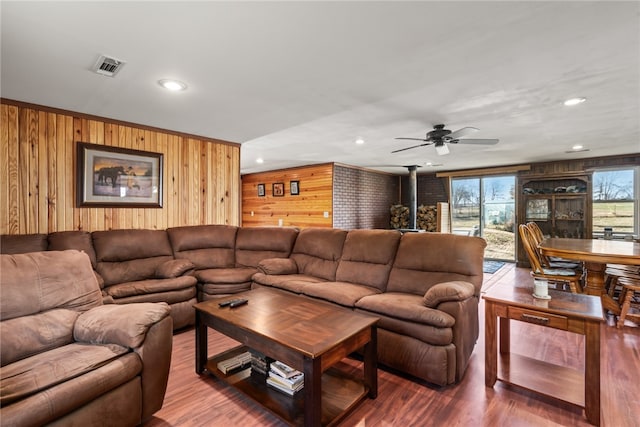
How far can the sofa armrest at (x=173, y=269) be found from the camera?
3213 millimetres

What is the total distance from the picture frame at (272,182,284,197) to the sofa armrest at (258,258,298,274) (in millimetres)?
3705

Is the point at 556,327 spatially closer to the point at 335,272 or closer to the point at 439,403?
the point at 439,403

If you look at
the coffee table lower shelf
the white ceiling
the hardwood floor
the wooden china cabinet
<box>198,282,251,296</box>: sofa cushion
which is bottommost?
the hardwood floor

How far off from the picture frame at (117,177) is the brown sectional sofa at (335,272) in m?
0.45

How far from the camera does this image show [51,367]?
1409 mm

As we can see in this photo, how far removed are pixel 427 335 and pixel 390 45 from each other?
1.95 meters

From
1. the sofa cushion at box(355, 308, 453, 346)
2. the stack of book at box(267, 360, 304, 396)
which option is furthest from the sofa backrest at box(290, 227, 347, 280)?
the stack of book at box(267, 360, 304, 396)

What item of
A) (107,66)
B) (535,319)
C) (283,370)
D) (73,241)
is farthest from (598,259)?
(73,241)

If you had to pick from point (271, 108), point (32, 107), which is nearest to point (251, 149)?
point (271, 108)

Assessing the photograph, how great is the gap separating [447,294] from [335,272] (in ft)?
4.59

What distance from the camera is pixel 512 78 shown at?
7.79ft

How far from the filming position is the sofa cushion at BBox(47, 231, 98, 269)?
280 centimetres

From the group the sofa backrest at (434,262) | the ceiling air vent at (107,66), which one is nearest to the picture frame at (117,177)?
the ceiling air vent at (107,66)

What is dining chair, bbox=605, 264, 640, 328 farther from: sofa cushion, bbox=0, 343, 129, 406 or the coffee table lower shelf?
sofa cushion, bbox=0, 343, 129, 406
